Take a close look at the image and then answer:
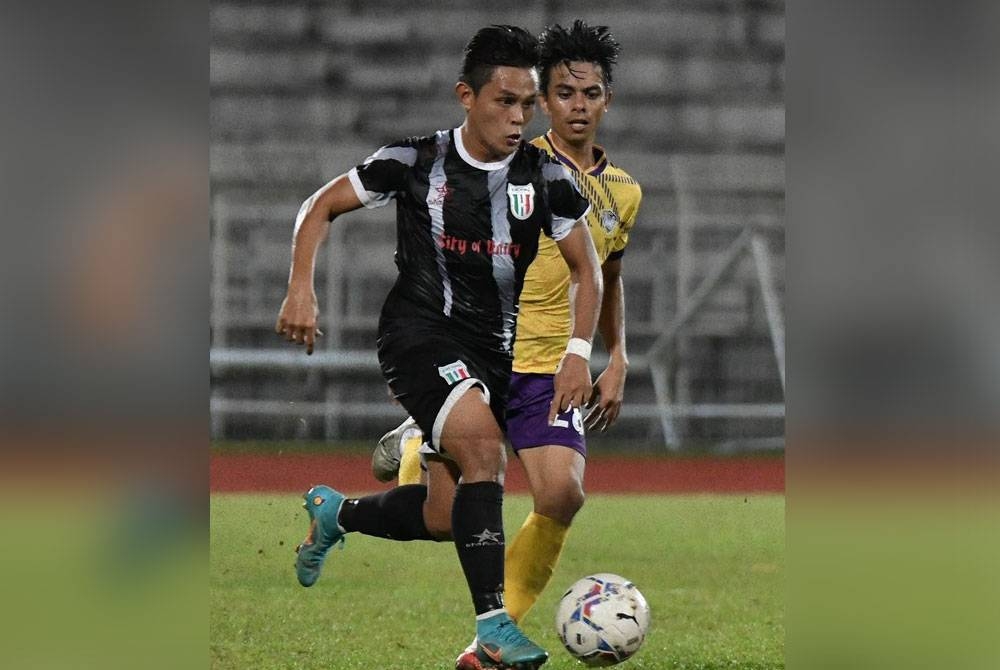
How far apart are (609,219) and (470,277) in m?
0.58

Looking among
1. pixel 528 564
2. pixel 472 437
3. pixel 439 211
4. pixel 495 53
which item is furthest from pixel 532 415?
pixel 495 53

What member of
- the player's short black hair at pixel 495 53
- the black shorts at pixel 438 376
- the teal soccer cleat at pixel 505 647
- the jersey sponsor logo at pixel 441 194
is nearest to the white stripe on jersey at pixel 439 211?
the jersey sponsor logo at pixel 441 194

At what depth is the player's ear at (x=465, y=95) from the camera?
14.6 ft

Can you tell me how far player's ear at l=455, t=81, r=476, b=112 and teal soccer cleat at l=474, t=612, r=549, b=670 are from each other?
161 centimetres

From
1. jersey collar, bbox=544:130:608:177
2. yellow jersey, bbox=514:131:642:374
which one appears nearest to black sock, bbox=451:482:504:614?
yellow jersey, bbox=514:131:642:374

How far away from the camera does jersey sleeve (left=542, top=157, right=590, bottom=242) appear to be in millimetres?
4492

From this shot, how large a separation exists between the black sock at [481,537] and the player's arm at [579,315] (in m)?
0.38

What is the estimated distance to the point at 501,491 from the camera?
172 inches

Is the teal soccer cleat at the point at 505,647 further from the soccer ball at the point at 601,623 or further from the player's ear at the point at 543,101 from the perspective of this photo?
the player's ear at the point at 543,101

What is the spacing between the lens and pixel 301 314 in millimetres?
4430

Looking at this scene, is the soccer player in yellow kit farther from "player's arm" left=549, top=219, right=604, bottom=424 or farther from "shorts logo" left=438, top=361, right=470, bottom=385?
"shorts logo" left=438, top=361, right=470, bottom=385
